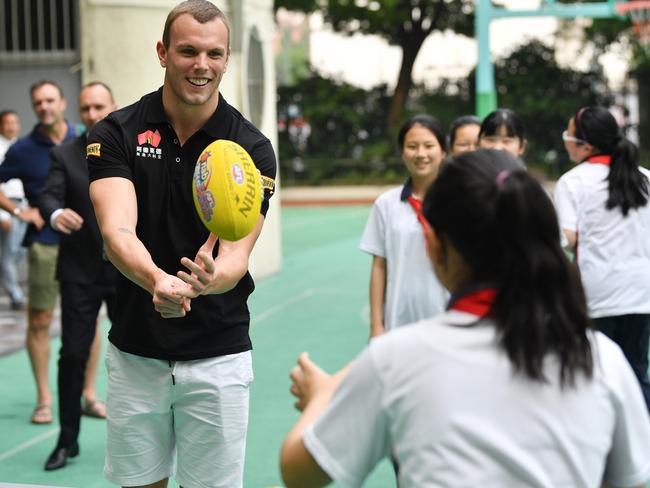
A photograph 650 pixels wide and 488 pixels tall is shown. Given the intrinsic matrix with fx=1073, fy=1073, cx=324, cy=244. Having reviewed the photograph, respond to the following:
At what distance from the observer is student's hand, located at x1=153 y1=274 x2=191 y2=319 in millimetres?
3361

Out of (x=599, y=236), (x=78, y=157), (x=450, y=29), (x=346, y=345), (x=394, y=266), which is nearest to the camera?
(x=394, y=266)

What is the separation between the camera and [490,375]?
2158 mm

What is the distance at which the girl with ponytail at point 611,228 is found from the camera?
5793mm

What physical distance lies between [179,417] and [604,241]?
2908 mm

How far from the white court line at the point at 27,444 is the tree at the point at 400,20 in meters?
26.7

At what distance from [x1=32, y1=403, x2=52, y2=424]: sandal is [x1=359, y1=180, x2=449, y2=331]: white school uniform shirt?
3216 mm

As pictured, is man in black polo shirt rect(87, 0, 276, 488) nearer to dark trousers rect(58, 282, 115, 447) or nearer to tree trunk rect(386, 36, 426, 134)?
dark trousers rect(58, 282, 115, 447)

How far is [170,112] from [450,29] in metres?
31.4

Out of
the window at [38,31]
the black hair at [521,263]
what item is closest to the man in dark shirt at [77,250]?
the black hair at [521,263]

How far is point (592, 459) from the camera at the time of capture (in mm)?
2217

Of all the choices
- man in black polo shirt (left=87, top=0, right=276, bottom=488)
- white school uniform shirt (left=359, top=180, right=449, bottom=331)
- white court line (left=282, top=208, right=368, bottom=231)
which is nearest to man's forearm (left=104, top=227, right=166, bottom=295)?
man in black polo shirt (left=87, top=0, right=276, bottom=488)

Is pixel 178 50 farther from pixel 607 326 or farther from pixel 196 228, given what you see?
pixel 607 326

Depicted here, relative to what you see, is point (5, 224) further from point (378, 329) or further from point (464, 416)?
point (464, 416)

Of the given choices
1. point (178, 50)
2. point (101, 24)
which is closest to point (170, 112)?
point (178, 50)
